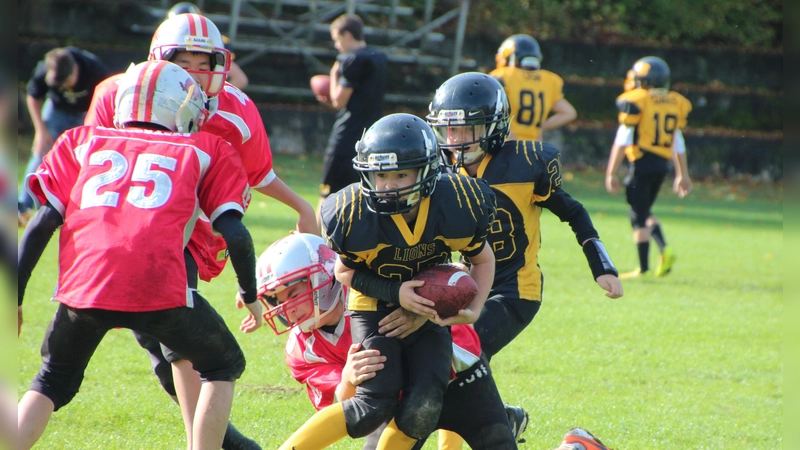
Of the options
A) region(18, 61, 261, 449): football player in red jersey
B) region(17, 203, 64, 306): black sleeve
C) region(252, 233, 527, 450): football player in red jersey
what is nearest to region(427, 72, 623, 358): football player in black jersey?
region(252, 233, 527, 450): football player in red jersey

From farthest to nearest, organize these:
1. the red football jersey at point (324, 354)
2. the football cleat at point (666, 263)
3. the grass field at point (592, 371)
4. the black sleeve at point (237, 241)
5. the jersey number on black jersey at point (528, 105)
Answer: the jersey number on black jersey at point (528, 105) < the football cleat at point (666, 263) < the grass field at point (592, 371) < the red football jersey at point (324, 354) < the black sleeve at point (237, 241)

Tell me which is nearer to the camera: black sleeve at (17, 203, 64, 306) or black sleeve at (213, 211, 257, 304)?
black sleeve at (17, 203, 64, 306)

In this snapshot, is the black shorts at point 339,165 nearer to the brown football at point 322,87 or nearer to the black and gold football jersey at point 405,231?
the brown football at point 322,87

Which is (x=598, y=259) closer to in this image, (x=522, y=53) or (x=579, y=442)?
(x=579, y=442)

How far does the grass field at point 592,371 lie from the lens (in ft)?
14.4

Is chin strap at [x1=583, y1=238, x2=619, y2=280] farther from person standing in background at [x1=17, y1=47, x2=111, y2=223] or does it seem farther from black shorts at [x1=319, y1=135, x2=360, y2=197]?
person standing in background at [x1=17, y1=47, x2=111, y2=223]

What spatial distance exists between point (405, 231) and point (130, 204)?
3.25ft

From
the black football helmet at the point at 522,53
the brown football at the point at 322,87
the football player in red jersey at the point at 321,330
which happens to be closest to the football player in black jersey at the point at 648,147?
the black football helmet at the point at 522,53

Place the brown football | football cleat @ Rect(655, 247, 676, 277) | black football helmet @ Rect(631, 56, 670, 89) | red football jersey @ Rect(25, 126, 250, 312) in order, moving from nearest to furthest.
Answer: red football jersey @ Rect(25, 126, 250, 312) < football cleat @ Rect(655, 247, 676, 277) < the brown football < black football helmet @ Rect(631, 56, 670, 89)

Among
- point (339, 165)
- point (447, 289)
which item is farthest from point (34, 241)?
point (339, 165)

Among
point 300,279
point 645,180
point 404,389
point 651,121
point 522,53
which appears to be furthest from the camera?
point 522,53

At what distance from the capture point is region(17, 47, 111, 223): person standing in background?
8.47 m

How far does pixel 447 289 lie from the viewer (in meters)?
3.25

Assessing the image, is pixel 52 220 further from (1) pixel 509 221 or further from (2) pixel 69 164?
(1) pixel 509 221
